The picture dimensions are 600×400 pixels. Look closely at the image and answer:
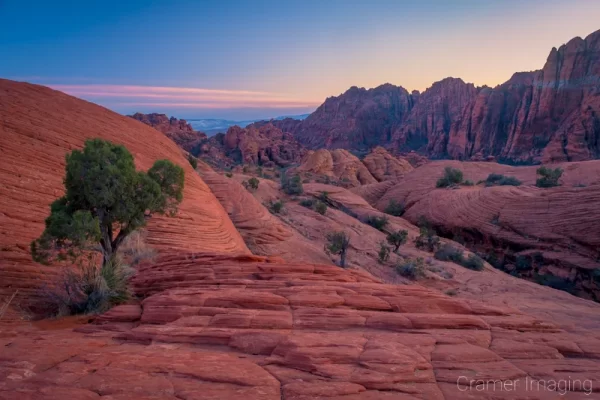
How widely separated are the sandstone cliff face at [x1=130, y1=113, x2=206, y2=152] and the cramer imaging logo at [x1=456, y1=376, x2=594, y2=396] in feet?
205

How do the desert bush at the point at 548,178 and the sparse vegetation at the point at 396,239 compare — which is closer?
the sparse vegetation at the point at 396,239

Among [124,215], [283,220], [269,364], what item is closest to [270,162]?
[283,220]

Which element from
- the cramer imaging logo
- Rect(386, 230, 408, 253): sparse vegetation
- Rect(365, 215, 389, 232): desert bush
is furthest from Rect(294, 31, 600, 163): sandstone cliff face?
the cramer imaging logo

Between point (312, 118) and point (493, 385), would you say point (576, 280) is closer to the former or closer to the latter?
point (493, 385)

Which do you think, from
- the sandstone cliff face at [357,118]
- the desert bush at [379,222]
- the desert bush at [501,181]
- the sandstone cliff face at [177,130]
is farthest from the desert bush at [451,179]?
the sandstone cliff face at [357,118]

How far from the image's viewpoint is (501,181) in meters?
35.4

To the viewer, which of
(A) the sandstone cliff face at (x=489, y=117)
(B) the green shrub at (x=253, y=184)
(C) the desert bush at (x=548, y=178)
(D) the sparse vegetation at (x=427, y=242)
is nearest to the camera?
(D) the sparse vegetation at (x=427, y=242)

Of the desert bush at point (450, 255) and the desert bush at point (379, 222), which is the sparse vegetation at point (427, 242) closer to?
the desert bush at point (450, 255)

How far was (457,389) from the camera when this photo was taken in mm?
3986

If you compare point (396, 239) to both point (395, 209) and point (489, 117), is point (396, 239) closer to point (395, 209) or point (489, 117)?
point (395, 209)

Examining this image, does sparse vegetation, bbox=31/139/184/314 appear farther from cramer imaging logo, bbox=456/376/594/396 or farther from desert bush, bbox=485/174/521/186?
desert bush, bbox=485/174/521/186

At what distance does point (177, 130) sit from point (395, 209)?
52309mm

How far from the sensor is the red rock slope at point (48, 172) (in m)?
9.20

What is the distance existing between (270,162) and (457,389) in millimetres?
60861
